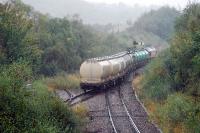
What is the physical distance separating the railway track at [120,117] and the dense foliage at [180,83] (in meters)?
1.61

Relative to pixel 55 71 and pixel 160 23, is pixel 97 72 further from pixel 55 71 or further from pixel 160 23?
pixel 160 23

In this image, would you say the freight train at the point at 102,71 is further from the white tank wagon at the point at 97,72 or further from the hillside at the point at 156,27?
the hillside at the point at 156,27

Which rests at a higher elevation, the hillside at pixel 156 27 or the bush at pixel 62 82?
the hillside at pixel 156 27

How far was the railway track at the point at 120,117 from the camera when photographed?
859 inches

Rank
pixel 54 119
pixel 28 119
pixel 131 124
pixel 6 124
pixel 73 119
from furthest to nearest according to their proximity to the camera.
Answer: pixel 131 124 < pixel 73 119 < pixel 54 119 < pixel 28 119 < pixel 6 124

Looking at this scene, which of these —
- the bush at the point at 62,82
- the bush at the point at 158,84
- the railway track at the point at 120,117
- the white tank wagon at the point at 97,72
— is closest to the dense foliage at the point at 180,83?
the bush at the point at 158,84

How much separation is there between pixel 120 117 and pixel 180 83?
4877 mm

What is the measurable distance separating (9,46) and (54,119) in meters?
14.2

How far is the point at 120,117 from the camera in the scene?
979 inches

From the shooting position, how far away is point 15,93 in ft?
53.5

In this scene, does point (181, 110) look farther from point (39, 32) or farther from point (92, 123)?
point (39, 32)

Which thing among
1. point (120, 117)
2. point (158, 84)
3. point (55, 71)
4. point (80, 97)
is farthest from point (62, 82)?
point (120, 117)

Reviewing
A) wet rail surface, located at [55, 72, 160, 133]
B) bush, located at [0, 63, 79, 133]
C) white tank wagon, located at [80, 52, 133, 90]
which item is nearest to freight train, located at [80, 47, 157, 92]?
white tank wagon, located at [80, 52, 133, 90]

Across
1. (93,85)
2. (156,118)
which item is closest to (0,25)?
(93,85)
